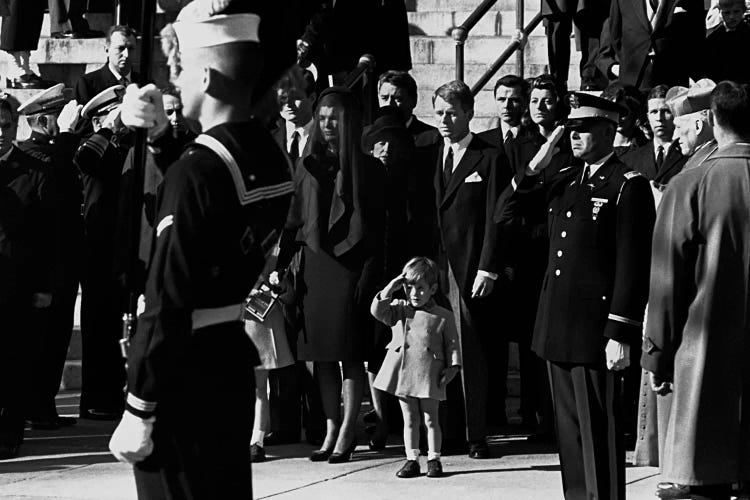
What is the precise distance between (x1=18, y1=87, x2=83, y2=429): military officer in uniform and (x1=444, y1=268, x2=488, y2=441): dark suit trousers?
9.14 ft

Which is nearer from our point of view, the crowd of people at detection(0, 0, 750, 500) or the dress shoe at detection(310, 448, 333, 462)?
the crowd of people at detection(0, 0, 750, 500)

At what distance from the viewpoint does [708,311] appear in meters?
6.60

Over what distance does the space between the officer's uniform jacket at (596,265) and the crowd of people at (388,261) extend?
0.04 ft

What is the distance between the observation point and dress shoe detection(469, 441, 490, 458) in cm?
950

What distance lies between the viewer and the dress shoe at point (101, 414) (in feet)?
36.7

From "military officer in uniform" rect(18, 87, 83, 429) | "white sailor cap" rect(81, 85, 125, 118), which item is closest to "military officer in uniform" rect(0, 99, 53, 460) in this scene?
"military officer in uniform" rect(18, 87, 83, 429)

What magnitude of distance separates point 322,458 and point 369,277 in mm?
1096

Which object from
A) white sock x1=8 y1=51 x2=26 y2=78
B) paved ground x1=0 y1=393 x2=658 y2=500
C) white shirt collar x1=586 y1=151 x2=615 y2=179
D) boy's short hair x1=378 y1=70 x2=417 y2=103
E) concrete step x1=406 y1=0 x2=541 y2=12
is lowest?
paved ground x1=0 y1=393 x2=658 y2=500

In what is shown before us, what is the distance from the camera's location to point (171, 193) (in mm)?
4898

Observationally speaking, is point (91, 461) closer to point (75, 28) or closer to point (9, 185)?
point (9, 185)

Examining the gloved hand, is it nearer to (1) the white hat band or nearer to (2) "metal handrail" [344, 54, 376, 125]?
(1) the white hat band

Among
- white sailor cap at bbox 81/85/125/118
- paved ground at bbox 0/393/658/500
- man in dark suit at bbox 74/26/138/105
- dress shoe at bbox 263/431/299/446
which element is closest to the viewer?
paved ground at bbox 0/393/658/500

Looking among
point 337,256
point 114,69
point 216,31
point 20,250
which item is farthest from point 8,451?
point 216,31

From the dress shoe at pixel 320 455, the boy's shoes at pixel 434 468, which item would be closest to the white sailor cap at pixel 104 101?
the dress shoe at pixel 320 455
